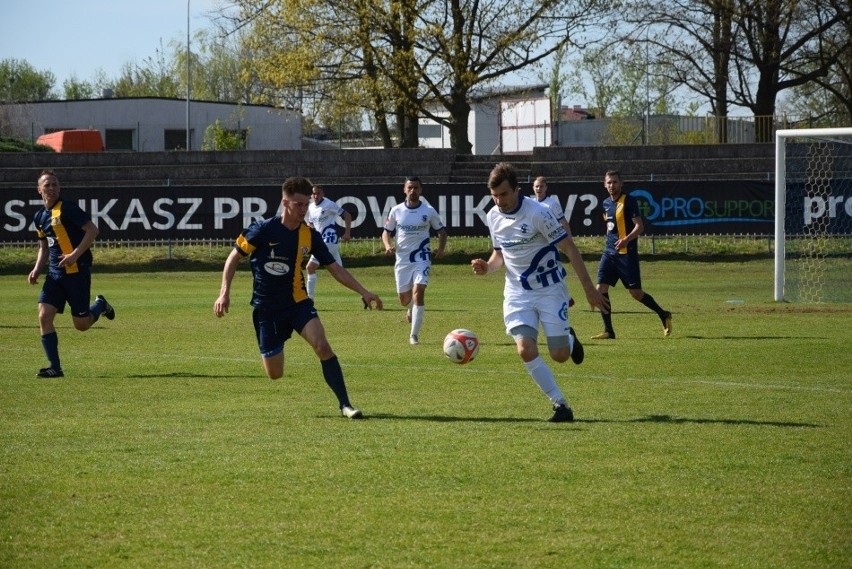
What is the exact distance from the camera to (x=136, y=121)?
6159cm

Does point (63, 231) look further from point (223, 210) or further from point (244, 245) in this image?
point (223, 210)

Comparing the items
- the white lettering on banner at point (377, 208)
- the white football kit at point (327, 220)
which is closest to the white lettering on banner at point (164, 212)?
the white lettering on banner at point (377, 208)

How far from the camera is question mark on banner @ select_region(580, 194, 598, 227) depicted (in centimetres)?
3334

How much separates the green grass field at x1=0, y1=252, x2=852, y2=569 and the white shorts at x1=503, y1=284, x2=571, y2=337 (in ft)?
2.48

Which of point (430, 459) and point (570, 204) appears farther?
point (570, 204)

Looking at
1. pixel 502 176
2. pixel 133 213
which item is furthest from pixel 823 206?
pixel 502 176

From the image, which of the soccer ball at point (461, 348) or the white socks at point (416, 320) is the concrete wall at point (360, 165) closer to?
the white socks at point (416, 320)

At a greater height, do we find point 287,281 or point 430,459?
point 287,281

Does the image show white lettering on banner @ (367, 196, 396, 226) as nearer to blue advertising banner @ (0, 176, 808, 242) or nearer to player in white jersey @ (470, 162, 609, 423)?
blue advertising banner @ (0, 176, 808, 242)

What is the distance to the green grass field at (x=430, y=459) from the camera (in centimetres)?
603

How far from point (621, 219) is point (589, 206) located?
16.3 metres

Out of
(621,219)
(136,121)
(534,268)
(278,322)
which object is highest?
(136,121)

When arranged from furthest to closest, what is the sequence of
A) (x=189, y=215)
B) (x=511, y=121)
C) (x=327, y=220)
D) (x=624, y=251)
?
(x=511, y=121)
(x=189, y=215)
(x=327, y=220)
(x=624, y=251)

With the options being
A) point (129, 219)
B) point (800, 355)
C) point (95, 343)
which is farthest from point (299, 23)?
point (800, 355)
